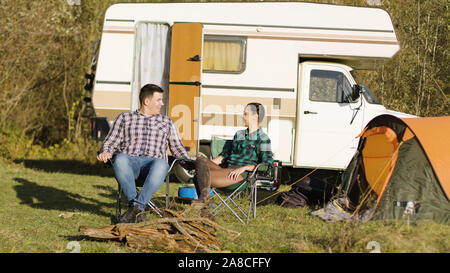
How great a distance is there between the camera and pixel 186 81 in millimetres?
7898

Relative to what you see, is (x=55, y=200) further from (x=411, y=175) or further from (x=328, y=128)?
(x=411, y=175)

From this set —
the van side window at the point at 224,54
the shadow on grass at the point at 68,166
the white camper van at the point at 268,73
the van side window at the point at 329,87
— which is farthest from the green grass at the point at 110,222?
the van side window at the point at 329,87

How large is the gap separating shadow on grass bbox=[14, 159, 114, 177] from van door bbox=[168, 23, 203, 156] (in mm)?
2624

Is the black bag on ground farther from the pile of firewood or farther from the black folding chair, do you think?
the pile of firewood

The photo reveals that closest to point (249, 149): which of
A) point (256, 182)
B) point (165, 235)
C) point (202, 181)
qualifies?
point (256, 182)

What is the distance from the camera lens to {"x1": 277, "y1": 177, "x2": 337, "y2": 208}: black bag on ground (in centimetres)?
602

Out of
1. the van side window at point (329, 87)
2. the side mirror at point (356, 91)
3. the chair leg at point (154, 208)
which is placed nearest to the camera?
the chair leg at point (154, 208)

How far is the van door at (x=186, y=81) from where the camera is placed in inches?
311

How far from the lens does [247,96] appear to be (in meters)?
7.98

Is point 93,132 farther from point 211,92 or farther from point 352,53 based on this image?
point 352,53

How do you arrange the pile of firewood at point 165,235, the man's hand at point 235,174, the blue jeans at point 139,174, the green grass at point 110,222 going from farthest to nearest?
the man's hand at point 235,174 < the blue jeans at point 139,174 < the pile of firewood at point 165,235 < the green grass at point 110,222

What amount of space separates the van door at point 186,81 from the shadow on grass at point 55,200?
1.73 m

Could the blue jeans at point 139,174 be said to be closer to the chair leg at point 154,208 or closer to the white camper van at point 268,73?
the chair leg at point 154,208

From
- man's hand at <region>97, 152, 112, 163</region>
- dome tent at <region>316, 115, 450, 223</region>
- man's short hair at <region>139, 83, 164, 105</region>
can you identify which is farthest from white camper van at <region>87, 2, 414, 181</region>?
man's hand at <region>97, 152, 112, 163</region>
